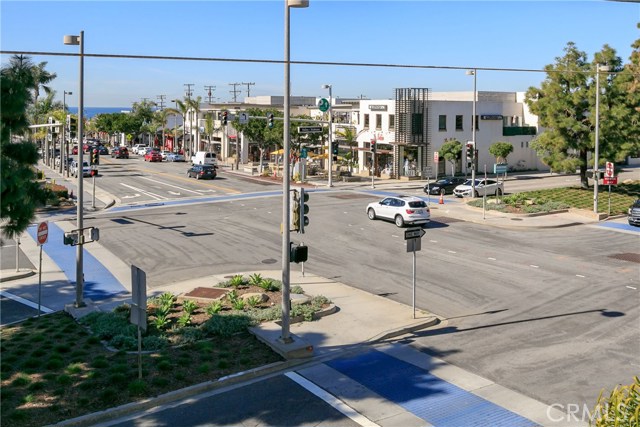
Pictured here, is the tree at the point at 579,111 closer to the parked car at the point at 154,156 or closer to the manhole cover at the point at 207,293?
the manhole cover at the point at 207,293

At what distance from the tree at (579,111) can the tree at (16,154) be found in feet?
125

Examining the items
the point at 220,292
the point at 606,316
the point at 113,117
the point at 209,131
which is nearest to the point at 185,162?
the point at 209,131

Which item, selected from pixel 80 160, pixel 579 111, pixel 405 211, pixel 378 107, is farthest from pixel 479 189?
pixel 80 160

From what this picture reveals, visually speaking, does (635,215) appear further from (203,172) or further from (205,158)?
(205,158)

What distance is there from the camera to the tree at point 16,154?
11508 mm

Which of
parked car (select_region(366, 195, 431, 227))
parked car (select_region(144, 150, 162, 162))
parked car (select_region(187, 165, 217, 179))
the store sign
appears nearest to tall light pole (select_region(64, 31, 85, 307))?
parked car (select_region(366, 195, 431, 227))

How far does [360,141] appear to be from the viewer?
65.8 meters

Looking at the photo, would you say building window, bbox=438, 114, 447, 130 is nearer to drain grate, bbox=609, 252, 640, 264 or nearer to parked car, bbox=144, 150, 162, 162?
drain grate, bbox=609, 252, 640, 264

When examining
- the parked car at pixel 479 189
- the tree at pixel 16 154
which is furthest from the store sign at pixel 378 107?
the tree at pixel 16 154

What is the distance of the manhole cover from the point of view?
64.3 ft

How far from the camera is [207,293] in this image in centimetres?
1995

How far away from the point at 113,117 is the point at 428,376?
388 ft

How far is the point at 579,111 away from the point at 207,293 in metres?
33.5

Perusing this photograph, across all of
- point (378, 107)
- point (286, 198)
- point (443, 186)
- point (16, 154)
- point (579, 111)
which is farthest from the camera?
point (378, 107)
